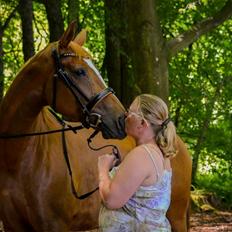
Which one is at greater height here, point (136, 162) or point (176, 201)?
point (136, 162)

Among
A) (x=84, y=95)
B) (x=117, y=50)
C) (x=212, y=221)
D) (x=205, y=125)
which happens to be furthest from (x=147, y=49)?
(x=205, y=125)

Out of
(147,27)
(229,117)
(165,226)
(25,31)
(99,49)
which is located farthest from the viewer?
(99,49)

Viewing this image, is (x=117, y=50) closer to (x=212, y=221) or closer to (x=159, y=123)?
(x=212, y=221)

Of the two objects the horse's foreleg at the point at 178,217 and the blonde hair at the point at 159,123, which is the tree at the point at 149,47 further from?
the blonde hair at the point at 159,123

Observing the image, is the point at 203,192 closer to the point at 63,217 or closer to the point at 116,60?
the point at 116,60

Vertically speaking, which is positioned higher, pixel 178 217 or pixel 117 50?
pixel 117 50

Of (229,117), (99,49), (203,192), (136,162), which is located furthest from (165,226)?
(99,49)

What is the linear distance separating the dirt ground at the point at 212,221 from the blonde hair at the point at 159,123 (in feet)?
25.6

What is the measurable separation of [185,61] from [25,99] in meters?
11.2

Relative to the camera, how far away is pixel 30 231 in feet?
16.9

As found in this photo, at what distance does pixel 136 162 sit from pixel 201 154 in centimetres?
1308

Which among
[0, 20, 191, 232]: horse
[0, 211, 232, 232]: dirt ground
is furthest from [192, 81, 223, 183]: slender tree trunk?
[0, 20, 191, 232]: horse

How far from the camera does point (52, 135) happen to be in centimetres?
529

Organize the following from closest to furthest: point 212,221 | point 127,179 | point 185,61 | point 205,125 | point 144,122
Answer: point 127,179
point 144,122
point 212,221
point 205,125
point 185,61
